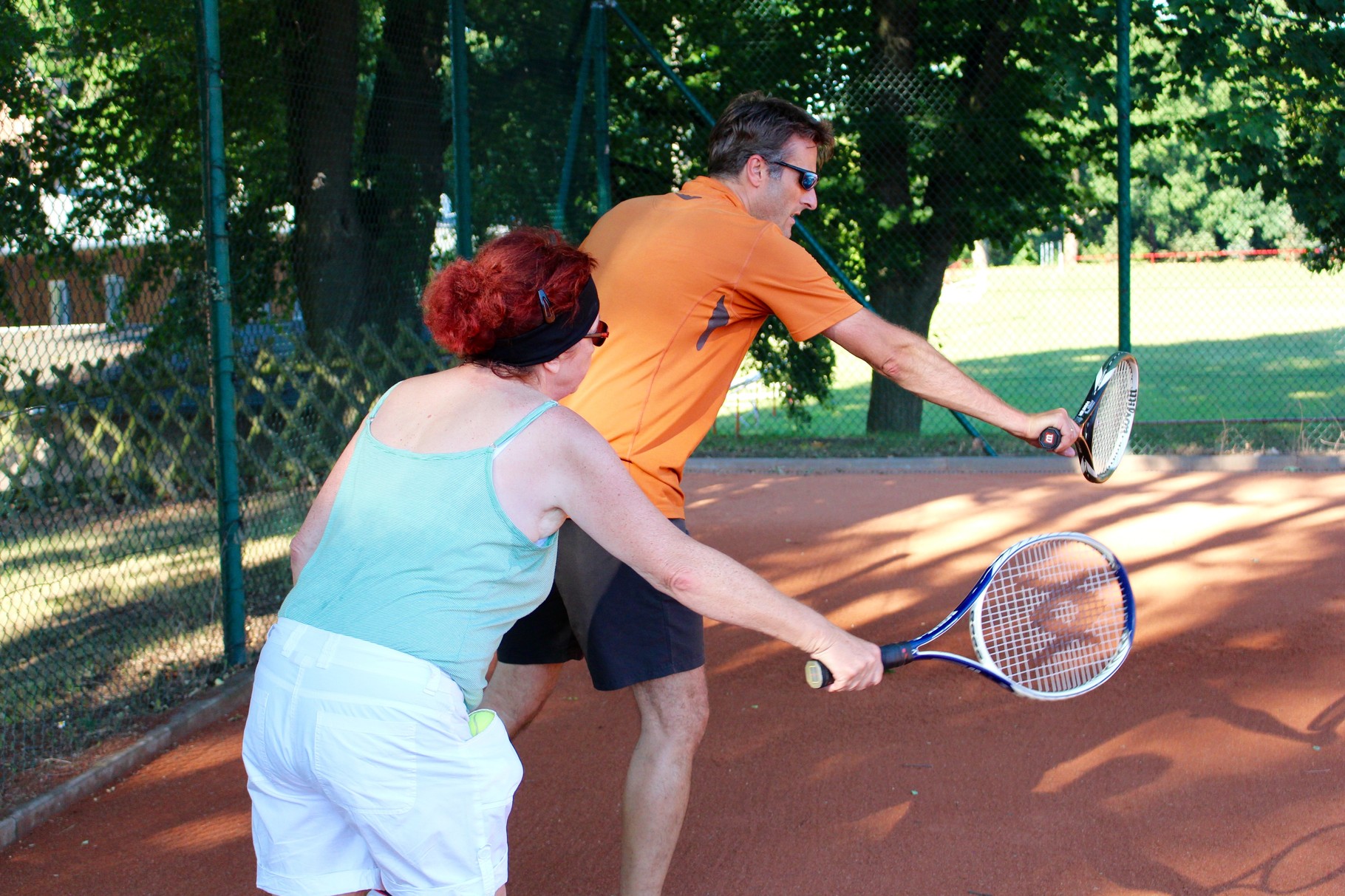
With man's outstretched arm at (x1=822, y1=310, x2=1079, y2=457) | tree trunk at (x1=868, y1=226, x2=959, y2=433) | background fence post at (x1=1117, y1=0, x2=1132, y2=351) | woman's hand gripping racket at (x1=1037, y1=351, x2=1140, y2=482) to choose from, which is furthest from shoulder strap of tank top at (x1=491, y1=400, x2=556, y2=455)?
tree trunk at (x1=868, y1=226, x2=959, y2=433)

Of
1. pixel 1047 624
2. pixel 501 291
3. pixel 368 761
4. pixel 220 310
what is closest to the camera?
pixel 368 761

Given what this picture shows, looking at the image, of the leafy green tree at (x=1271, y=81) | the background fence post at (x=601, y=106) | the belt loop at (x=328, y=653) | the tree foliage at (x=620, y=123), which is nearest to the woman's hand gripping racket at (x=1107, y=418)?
the belt loop at (x=328, y=653)

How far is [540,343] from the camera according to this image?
6.79 feet

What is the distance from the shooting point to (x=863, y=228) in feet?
32.3

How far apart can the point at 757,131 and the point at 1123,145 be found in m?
5.88

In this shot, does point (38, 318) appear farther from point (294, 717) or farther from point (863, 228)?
point (863, 228)

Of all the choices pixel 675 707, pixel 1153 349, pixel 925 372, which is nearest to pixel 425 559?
pixel 675 707

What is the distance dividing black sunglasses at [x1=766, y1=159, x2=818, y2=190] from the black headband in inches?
45.9

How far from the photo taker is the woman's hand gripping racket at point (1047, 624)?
270 cm

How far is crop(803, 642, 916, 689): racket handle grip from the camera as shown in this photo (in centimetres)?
215

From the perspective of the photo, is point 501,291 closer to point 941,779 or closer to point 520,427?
point 520,427

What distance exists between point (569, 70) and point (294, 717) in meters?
7.15

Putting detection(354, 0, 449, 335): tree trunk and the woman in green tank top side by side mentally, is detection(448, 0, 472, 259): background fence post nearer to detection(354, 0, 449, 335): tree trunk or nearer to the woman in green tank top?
detection(354, 0, 449, 335): tree trunk

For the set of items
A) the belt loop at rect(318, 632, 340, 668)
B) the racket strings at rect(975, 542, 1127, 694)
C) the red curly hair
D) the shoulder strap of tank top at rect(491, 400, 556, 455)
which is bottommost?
the racket strings at rect(975, 542, 1127, 694)
